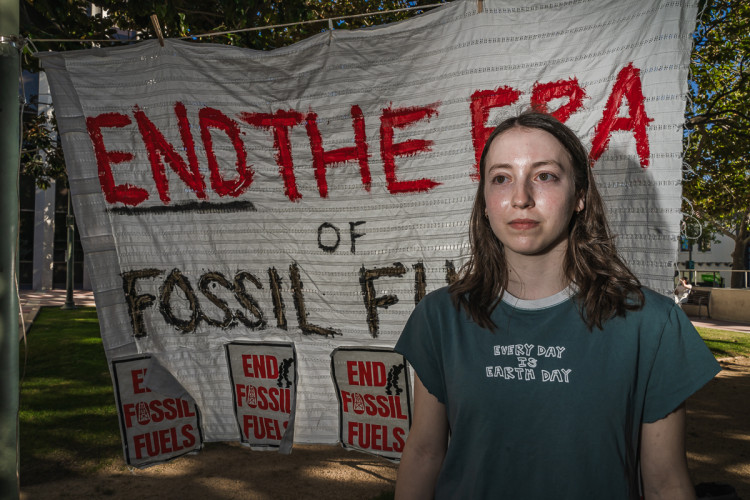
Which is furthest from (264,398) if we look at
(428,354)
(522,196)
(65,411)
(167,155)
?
(65,411)

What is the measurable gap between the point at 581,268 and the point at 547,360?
27 cm

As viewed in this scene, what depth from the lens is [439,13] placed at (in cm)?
262

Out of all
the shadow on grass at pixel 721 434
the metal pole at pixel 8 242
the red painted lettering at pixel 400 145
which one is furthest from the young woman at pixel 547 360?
the shadow on grass at pixel 721 434

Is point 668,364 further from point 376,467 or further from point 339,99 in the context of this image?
point 376,467

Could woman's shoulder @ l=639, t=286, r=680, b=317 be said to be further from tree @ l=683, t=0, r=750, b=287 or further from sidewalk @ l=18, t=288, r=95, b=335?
sidewalk @ l=18, t=288, r=95, b=335

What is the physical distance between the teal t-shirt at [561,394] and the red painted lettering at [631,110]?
119cm

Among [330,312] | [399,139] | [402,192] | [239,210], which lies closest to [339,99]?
[399,139]

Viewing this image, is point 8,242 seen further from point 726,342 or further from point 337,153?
point 726,342

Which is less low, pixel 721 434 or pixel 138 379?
pixel 138 379

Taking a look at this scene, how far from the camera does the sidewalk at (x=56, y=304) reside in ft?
44.5

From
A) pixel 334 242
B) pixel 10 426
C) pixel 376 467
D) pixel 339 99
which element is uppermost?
pixel 339 99

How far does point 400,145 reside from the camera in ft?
9.01

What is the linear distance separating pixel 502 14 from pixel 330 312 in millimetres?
1644

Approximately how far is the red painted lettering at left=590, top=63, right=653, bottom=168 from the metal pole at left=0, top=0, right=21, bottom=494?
2491 mm
